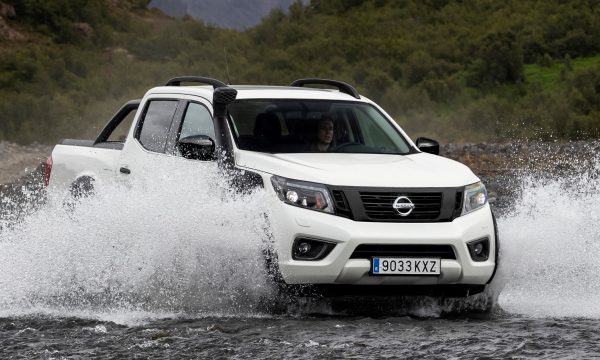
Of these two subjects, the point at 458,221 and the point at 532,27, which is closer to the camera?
the point at 458,221

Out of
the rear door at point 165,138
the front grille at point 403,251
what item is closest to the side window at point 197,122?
the rear door at point 165,138

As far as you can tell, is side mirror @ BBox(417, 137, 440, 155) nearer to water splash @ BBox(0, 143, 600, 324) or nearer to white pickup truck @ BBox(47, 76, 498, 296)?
white pickup truck @ BBox(47, 76, 498, 296)

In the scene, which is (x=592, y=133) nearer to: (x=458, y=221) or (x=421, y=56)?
(x=421, y=56)

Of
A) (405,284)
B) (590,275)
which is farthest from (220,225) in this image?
(590,275)

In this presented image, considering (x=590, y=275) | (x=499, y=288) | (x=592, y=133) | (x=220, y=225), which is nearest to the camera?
(x=220, y=225)

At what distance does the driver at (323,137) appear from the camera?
9625 mm

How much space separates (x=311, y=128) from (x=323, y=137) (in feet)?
0.39

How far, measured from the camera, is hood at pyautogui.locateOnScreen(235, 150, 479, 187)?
843 centimetres

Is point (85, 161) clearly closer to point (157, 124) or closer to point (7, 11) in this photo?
point (157, 124)

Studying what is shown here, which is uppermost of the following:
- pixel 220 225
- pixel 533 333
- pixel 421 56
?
pixel 421 56

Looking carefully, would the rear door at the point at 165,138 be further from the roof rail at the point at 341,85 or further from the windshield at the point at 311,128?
the roof rail at the point at 341,85

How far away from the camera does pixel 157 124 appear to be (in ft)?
34.3

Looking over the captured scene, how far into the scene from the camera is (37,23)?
229 feet

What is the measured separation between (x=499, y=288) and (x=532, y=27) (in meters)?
45.0
